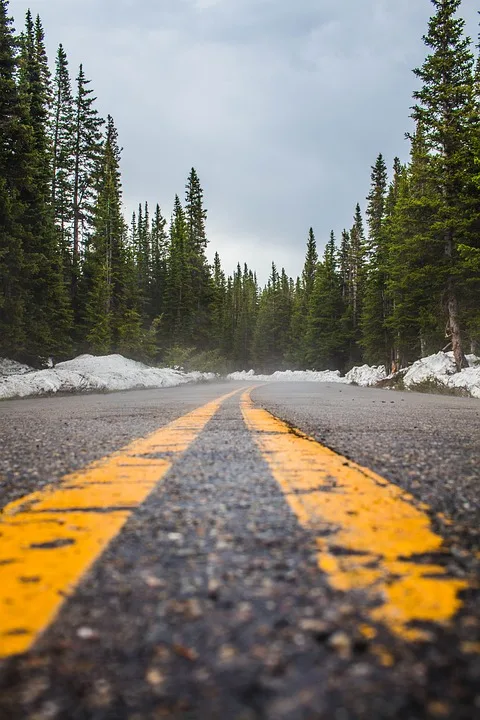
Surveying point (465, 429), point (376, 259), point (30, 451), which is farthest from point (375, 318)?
point (30, 451)

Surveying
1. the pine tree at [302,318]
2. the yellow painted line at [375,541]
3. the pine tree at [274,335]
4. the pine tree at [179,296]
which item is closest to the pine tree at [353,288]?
the pine tree at [302,318]

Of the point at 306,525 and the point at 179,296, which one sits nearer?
the point at 306,525

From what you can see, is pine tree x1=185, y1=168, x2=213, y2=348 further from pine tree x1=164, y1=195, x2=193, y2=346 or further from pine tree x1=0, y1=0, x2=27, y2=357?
pine tree x1=0, y1=0, x2=27, y2=357

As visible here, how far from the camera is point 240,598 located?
71 centimetres

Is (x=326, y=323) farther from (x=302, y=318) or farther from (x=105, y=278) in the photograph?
(x=105, y=278)

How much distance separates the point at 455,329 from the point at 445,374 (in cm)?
191

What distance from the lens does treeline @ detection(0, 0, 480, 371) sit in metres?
14.9

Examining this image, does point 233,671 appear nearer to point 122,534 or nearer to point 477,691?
point 477,691

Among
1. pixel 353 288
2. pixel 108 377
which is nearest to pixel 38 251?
pixel 108 377

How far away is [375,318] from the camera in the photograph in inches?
1174

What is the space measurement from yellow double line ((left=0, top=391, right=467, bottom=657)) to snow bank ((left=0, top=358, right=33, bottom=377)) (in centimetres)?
1423

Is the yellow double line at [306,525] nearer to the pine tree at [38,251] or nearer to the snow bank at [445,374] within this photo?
the snow bank at [445,374]

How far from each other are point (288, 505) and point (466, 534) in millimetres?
440

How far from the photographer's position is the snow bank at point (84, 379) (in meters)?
10.1
